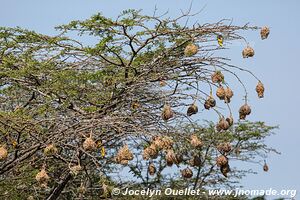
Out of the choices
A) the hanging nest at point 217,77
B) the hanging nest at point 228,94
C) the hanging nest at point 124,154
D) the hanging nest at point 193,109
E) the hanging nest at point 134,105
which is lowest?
the hanging nest at point 124,154

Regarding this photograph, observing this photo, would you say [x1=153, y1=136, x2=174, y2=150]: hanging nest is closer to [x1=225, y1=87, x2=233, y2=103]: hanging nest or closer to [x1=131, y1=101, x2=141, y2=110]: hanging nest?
[x1=225, y1=87, x2=233, y2=103]: hanging nest

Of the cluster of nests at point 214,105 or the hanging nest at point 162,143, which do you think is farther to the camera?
the cluster of nests at point 214,105

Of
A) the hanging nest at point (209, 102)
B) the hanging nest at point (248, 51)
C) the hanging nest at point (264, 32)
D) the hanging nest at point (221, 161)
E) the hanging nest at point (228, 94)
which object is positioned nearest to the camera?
the hanging nest at point (221, 161)

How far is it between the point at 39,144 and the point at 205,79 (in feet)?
6.35

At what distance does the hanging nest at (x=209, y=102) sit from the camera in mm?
5785

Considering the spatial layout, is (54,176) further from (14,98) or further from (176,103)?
(176,103)

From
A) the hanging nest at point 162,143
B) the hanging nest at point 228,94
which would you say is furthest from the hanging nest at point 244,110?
the hanging nest at point 162,143

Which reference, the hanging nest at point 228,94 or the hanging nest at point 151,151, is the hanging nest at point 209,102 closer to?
the hanging nest at point 228,94

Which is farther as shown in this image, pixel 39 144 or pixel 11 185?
pixel 11 185

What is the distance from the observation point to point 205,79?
259 inches

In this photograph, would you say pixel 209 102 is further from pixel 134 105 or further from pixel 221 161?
pixel 134 105

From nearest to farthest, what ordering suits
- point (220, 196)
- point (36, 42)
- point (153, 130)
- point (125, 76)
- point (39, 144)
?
1. point (153, 130)
2. point (39, 144)
3. point (125, 76)
4. point (36, 42)
5. point (220, 196)

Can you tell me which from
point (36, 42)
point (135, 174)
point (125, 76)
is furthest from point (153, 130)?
point (135, 174)

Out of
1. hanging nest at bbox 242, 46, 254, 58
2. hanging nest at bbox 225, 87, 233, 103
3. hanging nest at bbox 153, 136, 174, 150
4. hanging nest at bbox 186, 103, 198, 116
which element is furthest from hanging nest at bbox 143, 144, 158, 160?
hanging nest at bbox 242, 46, 254, 58
